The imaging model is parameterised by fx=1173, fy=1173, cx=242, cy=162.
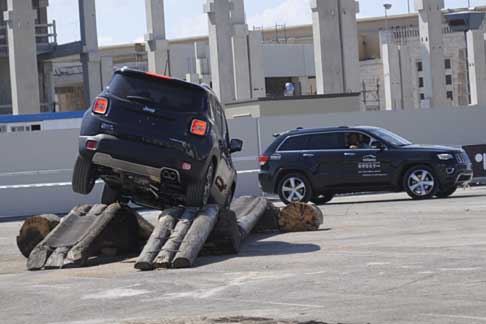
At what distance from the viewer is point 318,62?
145 feet

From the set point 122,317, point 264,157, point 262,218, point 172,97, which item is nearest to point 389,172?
point 264,157

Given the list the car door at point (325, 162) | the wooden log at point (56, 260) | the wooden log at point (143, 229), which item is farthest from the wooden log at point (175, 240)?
the car door at point (325, 162)

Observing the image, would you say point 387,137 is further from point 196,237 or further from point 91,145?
point 196,237

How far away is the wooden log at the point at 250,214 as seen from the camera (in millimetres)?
16547

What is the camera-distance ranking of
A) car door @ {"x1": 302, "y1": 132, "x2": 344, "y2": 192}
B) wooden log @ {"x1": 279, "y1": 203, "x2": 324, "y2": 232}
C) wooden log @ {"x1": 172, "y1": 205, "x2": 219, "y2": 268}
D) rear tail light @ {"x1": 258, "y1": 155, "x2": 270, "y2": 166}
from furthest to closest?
rear tail light @ {"x1": 258, "y1": 155, "x2": 270, "y2": 166}, car door @ {"x1": 302, "y1": 132, "x2": 344, "y2": 192}, wooden log @ {"x1": 279, "y1": 203, "x2": 324, "y2": 232}, wooden log @ {"x1": 172, "y1": 205, "x2": 219, "y2": 268}

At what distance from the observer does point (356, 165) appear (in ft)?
85.9

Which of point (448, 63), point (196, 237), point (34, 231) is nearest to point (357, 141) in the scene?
point (34, 231)

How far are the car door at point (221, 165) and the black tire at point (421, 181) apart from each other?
857cm

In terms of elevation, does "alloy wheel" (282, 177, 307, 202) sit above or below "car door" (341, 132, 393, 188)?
below

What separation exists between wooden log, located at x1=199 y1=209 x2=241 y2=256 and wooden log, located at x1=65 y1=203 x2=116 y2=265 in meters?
1.34

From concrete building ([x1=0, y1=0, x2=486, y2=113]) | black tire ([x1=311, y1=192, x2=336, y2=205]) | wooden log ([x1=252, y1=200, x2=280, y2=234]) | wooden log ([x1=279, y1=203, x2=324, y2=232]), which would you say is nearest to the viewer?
wooden log ([x1=279, y1=203, x2=324, y2=232])

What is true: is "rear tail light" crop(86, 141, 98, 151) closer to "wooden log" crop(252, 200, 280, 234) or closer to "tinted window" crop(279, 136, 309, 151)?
"wooden log" crop(252, 200, 280, 234)

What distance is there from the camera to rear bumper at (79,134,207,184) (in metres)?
15.5

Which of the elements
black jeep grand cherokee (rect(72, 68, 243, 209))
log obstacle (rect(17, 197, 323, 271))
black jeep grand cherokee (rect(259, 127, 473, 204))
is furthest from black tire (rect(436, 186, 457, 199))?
black jeep grand cherokee (rect(72, 68, 243, 209))
